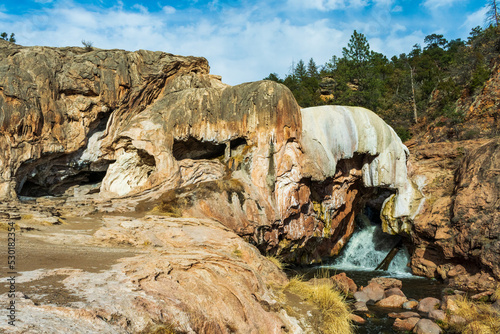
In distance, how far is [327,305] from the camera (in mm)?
7562

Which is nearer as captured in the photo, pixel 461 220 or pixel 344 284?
pixel 344 284

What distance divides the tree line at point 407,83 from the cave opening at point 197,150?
13.3 m

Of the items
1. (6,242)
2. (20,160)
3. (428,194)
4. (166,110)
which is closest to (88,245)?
(6,242)

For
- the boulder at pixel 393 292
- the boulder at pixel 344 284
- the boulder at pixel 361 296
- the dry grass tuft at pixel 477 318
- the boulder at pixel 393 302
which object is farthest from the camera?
the boulder at pixel 344 284

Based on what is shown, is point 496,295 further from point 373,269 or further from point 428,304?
point 373,269

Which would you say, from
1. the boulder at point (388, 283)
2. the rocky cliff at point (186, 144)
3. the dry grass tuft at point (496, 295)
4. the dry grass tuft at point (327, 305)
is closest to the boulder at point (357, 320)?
the dry grass tuft at point (327, 305)

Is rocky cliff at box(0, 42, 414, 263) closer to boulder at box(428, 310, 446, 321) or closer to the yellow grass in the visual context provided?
boulder at box(428, 310, 446, 321)

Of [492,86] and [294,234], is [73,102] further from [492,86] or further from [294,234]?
[492,86]

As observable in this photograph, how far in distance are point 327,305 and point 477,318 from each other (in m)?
3.33

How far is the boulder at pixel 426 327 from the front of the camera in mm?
7953

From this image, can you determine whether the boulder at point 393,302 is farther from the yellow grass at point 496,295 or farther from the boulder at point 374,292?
the yellow grass at point 496,295

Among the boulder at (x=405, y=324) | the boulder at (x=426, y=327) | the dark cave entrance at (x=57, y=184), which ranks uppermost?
the dark cave entrance at (x=57, y=184)

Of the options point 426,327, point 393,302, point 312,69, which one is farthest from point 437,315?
point 312,69

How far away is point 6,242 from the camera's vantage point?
6.35m
